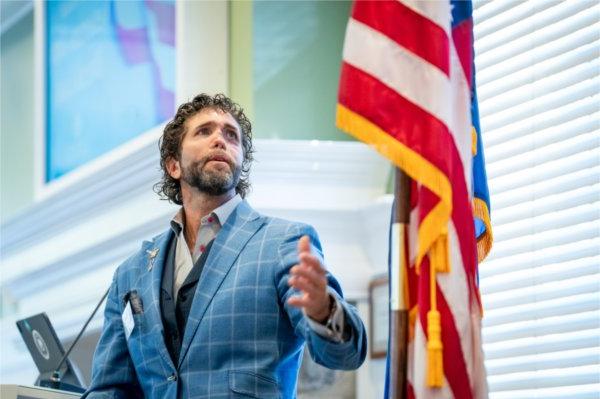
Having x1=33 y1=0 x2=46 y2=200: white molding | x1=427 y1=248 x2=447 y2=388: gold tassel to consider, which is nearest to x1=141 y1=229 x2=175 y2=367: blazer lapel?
x1=427 y1=248 x2=447 y2=388: gold tassel

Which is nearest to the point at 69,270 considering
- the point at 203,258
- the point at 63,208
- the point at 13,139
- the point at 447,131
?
the point at 63,208

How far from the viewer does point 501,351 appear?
371cm

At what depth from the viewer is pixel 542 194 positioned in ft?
11.9

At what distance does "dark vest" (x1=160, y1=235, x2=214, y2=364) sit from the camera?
112 inches

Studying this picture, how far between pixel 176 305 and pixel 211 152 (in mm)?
431

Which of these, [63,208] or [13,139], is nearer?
[63,208]

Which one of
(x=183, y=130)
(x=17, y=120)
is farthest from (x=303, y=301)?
(x=17, y=120)

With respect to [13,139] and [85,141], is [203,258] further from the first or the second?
[13,139]

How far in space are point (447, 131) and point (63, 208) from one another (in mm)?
3579

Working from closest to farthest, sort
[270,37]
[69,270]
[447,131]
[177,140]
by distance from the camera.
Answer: [447,131] → [177,140] → [270,37] → [69,270]

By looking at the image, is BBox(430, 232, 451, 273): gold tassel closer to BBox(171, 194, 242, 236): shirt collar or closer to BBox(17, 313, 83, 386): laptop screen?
BBox(171, 194, 242, 236): shirt collar

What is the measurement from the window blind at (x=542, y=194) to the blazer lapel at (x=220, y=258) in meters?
1.05

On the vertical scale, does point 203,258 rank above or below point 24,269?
below

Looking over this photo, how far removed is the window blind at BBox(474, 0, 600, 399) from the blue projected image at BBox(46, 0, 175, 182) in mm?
1633
